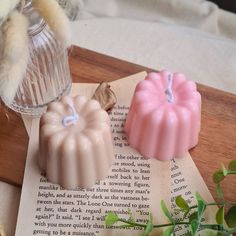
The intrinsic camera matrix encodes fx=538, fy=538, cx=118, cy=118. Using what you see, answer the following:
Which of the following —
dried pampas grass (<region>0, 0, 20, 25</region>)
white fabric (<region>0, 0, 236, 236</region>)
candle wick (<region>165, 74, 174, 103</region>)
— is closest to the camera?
dried pampas grass (<region>0, 0, 20, 25</region>)

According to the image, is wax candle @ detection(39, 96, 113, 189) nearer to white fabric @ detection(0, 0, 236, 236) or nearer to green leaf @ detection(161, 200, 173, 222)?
green leaf @ detection(161, 200, 173, 222)

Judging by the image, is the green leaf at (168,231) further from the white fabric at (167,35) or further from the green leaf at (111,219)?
the white fabric at (167,35)

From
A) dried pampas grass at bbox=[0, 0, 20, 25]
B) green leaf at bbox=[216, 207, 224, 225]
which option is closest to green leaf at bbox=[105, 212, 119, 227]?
green leaf at bbox=[216, 207, 224, 225]

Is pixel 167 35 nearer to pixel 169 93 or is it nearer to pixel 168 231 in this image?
pixel 169 93

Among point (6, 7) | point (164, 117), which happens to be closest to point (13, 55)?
point (6, 7)

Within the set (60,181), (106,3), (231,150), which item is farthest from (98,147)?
(106,3)
